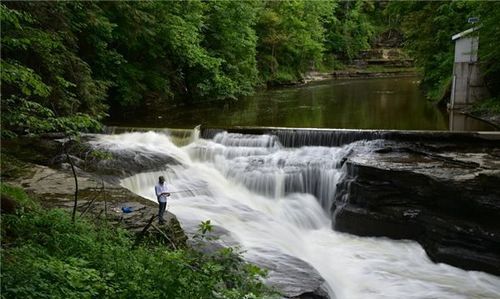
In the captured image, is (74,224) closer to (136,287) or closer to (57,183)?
(136,287)

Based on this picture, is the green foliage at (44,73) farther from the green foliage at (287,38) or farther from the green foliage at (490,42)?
the green foliage at (287,38)

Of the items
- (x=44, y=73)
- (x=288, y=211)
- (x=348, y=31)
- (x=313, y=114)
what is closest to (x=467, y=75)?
(x=313, y=114)

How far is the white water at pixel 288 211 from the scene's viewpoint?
9.35 meters

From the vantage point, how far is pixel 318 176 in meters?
13.2

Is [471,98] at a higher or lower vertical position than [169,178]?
higher

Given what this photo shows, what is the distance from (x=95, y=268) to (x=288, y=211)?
25.4 ft

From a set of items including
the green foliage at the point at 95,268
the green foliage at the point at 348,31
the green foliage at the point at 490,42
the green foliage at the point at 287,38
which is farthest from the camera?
the green foliage at the point at 348,31

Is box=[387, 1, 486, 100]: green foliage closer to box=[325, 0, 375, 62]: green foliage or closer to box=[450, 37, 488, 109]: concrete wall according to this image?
box=[450, 37, 488, 109]: concrete wall

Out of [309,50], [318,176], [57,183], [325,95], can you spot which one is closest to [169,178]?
[57,183]

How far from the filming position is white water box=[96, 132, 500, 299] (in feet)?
30.7

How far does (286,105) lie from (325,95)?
Result: 6.31 metres

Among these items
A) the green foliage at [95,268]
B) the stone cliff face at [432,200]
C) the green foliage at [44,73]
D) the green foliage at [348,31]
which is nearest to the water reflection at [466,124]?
the stone cliff face at [432,200]

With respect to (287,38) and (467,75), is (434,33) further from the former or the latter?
(287,38)

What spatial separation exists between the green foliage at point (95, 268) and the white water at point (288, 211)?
128 inches
